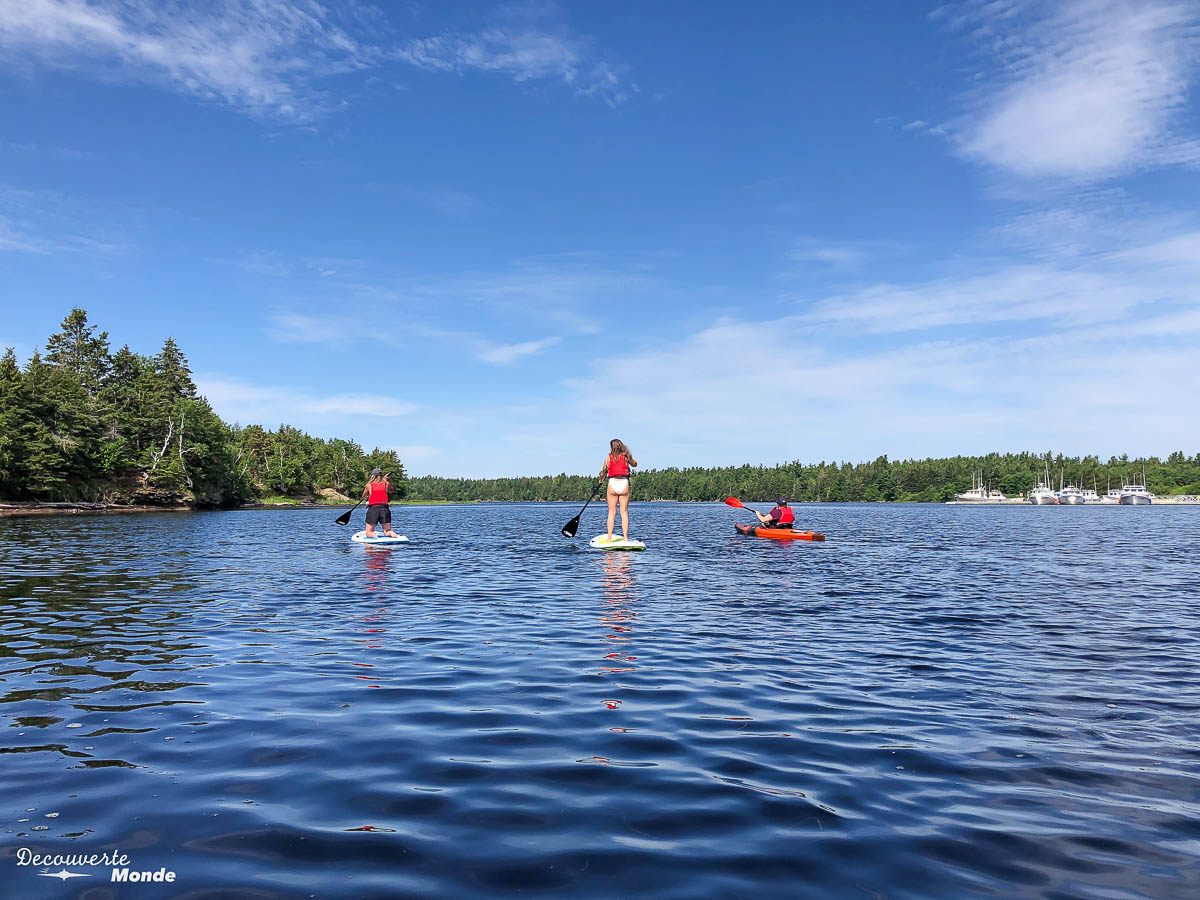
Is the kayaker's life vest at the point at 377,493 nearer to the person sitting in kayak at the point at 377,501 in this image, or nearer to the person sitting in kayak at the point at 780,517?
the person sitting in kayak at the point at 377,501

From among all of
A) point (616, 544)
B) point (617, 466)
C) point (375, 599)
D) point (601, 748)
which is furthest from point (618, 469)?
point (601, 748)

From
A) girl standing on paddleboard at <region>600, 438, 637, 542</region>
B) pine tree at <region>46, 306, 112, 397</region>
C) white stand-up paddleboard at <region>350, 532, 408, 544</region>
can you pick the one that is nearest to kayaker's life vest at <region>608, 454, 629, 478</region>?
girl standing on paddleboard at <region>600, 438, 637, 542</region>

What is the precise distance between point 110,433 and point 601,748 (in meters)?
98.7

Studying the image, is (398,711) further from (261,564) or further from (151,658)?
(261,564)

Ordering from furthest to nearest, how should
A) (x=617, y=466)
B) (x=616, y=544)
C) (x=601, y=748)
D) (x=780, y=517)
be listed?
(x=780, y=517), (x=616, y=544), (x=617, y=466), (x=601, y=748)

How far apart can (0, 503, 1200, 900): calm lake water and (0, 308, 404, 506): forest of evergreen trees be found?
227 feet

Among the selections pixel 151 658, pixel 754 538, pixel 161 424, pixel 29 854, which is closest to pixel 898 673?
pixel 29 854

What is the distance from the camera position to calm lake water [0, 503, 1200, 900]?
4418 millimetres

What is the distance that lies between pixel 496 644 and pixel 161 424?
322 feet

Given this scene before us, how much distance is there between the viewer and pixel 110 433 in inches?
3393

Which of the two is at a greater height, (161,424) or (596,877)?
(161,424)

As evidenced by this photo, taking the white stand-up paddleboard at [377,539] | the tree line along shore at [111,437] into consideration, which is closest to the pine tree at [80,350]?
the tree line along shore at [111,437]

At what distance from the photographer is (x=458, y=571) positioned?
23062 millimetres

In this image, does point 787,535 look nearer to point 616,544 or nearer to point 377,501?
point 616,544
